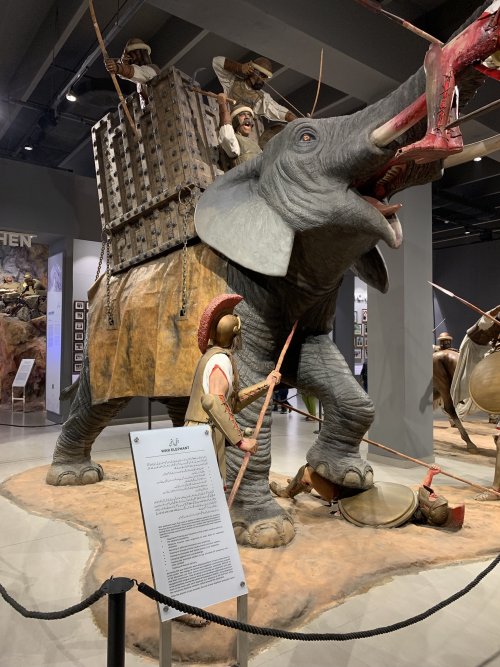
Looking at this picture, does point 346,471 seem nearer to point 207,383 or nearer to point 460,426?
point 207,383

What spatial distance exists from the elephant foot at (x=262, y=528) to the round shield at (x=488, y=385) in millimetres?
1746

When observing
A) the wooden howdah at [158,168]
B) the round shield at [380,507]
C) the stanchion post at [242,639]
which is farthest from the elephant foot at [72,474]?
the stanchion post at [242,639]

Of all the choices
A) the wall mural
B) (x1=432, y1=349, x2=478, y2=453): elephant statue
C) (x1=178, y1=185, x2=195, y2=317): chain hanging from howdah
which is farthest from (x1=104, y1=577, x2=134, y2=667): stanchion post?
the wall mural

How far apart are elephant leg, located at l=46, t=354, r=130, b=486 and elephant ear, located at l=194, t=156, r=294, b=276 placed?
61.6 inches

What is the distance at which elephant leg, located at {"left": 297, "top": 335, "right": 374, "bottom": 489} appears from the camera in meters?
3.05

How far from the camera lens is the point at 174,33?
5215mm

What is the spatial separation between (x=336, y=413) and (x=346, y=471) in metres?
0.32

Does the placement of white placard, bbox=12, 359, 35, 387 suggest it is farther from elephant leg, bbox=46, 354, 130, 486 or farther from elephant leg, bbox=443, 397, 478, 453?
elephant leg, bbox=443, 397, 478, 453

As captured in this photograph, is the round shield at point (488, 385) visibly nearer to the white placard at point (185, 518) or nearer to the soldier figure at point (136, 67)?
the white placard at point (185, 518)

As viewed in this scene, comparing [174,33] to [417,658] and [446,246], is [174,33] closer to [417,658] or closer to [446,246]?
[417,658]

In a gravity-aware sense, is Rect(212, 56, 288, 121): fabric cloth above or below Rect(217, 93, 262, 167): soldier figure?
above

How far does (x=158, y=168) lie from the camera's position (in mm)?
3275

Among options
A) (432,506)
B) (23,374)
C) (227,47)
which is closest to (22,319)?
(23,374)

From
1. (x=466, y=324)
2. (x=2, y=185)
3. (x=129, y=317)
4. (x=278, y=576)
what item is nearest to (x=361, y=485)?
(x=278, y=576)
